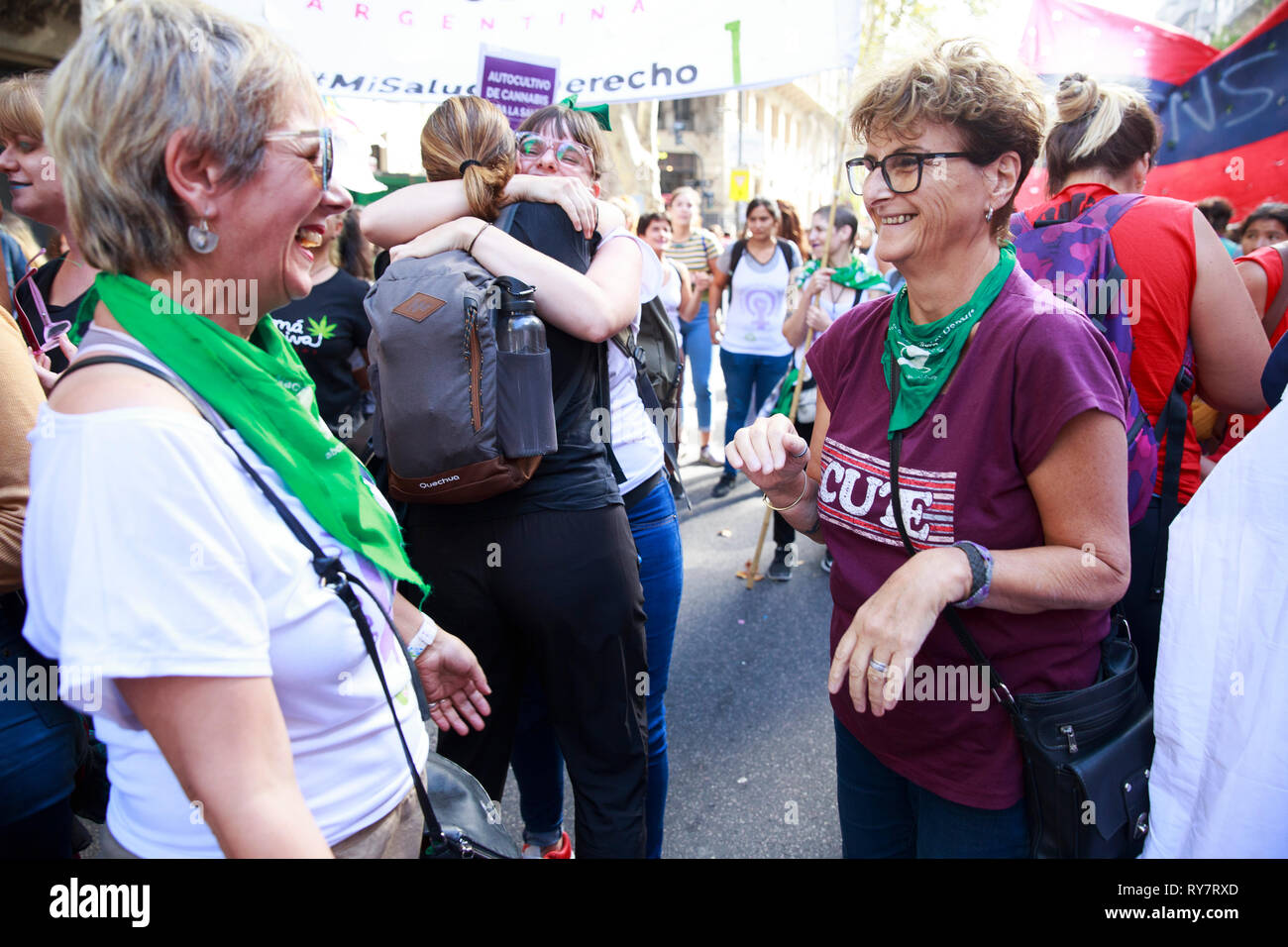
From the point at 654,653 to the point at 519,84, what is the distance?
7.17 feet

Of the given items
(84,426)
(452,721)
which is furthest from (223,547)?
(452,721)

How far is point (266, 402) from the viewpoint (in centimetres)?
103

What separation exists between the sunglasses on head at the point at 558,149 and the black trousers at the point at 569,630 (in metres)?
0.95

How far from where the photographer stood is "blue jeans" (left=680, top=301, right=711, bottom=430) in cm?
711

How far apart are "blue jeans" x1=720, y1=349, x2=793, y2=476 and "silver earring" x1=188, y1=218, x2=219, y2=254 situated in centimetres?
514

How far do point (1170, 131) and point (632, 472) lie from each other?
4389 millimetres

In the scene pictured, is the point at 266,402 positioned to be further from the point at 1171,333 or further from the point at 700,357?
the point at 700,357

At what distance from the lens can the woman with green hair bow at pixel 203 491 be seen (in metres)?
0.82

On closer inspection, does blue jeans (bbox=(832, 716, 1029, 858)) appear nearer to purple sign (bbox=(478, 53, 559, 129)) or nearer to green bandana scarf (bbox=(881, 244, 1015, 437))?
green bandana scarf (bbox=(881, 244, 1015, 437))

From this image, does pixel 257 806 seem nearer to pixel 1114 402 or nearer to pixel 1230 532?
pixel 1114 402

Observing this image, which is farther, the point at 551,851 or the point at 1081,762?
the point at 551,851
